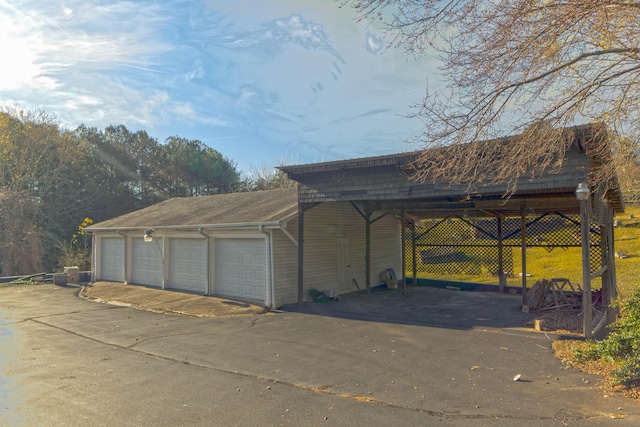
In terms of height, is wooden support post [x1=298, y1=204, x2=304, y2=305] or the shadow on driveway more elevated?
wooden support post [x1=298, y1=204, x2=304, y2=305]

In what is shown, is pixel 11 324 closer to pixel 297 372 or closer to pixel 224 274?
pixel 224 274

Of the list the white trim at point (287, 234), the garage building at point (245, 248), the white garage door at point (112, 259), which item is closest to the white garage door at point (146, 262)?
the garage building at point (245, 248)

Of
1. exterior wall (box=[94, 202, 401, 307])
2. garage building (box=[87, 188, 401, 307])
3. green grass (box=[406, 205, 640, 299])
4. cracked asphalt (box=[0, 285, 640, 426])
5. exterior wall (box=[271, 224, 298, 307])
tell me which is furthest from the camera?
green grass (box=[406, 205, 640, 299])

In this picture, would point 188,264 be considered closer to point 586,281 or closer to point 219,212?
point 219,212

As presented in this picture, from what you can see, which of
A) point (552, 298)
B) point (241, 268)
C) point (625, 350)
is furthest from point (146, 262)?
point (625, 350)

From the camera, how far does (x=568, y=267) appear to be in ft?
61.8

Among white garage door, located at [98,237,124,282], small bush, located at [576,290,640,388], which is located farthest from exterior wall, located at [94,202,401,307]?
small bush, located at [576,290,640,388]

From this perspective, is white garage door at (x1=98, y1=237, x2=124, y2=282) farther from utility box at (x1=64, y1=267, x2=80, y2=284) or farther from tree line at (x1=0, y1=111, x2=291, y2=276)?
tree line at (x1=0, y1=111, x2=291, y2=276)

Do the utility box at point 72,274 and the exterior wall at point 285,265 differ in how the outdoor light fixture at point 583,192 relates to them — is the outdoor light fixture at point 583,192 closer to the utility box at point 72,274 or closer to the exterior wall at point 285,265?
the exterior wall at point 285,265

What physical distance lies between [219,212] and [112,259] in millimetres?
6524

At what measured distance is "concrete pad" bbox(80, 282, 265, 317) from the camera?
11.6 meters

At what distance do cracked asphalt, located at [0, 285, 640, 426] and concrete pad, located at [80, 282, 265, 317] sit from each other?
690 mm

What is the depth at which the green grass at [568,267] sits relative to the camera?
15820 millimetres

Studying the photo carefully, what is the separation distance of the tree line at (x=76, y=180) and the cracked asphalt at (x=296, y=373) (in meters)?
14.9
